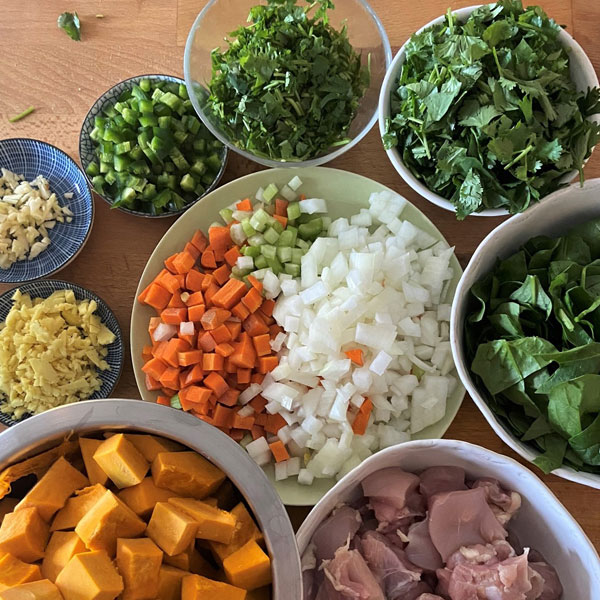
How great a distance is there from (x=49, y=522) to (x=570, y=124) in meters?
1.33

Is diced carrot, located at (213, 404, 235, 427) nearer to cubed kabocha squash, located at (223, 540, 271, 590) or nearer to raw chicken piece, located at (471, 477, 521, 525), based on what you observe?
Result: cubed kabocha squash, located at (223, 540, 271, 590)

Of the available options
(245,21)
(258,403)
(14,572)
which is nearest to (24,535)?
(14,572)

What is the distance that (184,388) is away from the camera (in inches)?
60.4

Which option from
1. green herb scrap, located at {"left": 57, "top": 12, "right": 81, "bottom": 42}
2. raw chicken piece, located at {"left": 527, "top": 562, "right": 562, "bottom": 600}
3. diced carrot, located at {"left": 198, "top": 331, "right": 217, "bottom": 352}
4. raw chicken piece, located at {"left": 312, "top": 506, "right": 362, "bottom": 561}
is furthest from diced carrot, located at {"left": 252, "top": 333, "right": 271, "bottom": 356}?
green herb scrap, located at {"left": 57, "top": 12, "right": 81, "bottom": 42}

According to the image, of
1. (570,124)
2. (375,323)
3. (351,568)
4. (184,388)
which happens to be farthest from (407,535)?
(570,124)

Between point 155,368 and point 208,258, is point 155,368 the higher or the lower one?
the lower one

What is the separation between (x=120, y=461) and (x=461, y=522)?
69 cm

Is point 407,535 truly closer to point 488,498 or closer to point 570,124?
point 488,498

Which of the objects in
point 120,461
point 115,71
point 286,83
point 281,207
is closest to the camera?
point 120,461

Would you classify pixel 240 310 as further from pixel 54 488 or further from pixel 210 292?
pixel 54 488

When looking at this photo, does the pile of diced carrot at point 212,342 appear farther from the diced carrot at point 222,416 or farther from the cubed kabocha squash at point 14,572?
the cubed kabocha squash at point 14,572

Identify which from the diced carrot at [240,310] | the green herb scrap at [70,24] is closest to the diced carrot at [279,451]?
the diced carrot at [240,310]

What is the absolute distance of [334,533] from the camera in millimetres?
1263

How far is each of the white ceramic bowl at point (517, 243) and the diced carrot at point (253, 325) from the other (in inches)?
19.1
